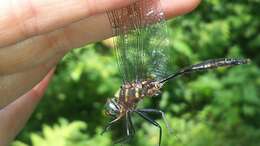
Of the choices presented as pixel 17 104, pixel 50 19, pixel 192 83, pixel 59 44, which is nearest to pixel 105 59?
pixel 192 83

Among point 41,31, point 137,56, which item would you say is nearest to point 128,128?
point 137,56

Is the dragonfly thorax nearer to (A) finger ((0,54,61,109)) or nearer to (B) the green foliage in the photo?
(A) finger ((0,54,61,109))

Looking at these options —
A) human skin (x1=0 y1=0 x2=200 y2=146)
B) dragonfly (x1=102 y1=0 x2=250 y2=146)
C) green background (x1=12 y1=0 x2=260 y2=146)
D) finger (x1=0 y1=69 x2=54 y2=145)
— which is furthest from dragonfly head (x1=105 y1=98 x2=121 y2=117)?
green background (x1=12 y1=0 x2=260 y2=146)

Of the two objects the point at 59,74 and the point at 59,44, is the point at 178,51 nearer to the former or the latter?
the point at 59,74

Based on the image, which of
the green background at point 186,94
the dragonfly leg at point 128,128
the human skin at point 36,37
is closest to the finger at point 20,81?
the human skin at point 36,37

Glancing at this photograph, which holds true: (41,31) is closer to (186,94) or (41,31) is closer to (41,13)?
(41,13)
